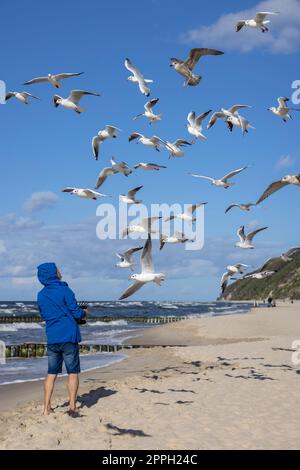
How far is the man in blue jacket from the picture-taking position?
31.3 feet

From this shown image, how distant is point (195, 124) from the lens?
16984 millimetres

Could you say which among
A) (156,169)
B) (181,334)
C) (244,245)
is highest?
(156,169)

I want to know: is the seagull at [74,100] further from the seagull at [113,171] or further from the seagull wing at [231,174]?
Answer: the seagull wing at [231,174]

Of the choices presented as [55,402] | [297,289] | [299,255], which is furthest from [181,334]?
[299,255]

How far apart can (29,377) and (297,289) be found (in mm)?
138004

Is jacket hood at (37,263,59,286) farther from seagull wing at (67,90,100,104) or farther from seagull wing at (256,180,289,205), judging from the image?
seagull wing at (67,90,100,104)

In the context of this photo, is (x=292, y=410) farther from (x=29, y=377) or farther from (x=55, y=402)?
(x=29, y=377)

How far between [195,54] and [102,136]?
12.0ft

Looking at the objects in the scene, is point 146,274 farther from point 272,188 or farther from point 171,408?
point 272,188

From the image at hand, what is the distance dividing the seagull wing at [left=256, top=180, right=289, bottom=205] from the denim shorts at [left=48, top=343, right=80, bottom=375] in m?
5.19

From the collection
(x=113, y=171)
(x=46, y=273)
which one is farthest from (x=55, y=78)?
(x=46, y=273)

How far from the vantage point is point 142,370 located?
63.3 feet
